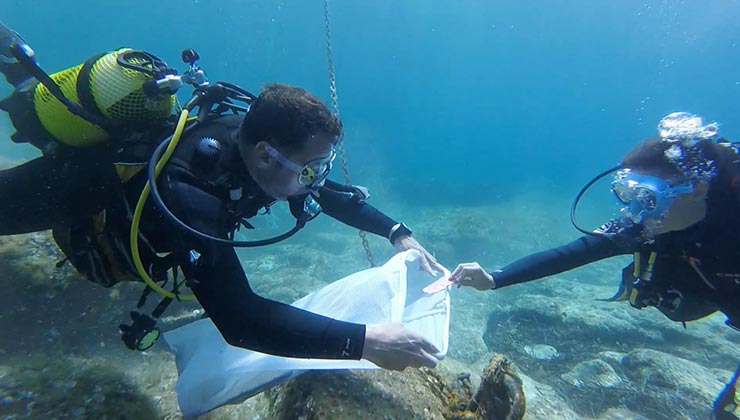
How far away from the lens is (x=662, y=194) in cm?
337

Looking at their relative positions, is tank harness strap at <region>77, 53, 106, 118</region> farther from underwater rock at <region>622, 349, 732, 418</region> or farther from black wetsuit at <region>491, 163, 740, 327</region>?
underwater rock at <region>622, 349, 732, 418</region>

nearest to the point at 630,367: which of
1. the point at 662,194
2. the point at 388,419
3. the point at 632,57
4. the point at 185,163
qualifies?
the point at 662,194

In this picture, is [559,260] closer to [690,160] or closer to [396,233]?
[690,160]

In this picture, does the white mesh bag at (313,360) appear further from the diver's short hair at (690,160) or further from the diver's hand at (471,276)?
the diver's short hair at (690,160)

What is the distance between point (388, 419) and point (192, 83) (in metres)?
2.97

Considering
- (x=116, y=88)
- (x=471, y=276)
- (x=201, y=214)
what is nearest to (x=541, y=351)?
(x=471, y=276)

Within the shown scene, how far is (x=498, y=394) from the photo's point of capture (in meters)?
2.76

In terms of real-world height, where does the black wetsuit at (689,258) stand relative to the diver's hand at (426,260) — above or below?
above

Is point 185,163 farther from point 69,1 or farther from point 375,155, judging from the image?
point 69,1

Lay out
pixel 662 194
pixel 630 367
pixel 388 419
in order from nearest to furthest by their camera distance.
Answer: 1. pixel 388 419
2. pixel 662 194
3. pixel 630 367

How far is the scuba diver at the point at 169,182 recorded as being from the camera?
2.08 metres

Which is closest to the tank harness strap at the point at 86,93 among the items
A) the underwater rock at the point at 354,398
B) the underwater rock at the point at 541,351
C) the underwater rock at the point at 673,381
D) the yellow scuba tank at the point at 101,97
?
the yellow scuba tank at the point at 101,97

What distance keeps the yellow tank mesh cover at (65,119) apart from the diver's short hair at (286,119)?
1.24 meters

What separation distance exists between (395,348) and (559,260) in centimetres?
287
